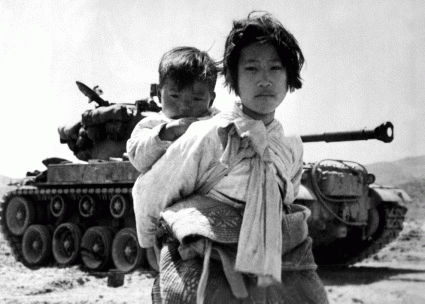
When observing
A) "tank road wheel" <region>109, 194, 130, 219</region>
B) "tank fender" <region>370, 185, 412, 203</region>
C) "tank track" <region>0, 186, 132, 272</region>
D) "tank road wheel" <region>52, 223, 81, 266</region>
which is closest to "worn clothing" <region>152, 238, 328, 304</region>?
"tank road wheel" <region>109, 194, 130, 219</region>

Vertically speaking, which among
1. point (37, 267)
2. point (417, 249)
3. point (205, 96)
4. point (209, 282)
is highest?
point (205, 96)

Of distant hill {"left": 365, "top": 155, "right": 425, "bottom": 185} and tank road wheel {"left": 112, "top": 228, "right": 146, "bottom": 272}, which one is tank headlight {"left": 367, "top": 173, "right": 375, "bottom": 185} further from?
distant hill {"left": 365, "top": 155, "right": 425, "bottom": 185}

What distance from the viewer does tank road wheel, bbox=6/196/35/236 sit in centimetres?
1323

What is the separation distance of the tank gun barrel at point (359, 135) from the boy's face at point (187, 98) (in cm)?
806

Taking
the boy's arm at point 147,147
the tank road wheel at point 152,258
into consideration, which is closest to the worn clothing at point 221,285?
the boy's arm at point 147,147

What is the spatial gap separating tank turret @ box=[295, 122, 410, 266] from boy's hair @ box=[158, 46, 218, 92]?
7513mm

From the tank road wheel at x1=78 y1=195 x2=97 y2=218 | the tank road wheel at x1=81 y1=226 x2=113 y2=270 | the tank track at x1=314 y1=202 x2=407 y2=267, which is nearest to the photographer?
the tank road wheel at x1=81 y1=226 x2=113 y2=270

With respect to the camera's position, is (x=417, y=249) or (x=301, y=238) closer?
(x=301, y=238)

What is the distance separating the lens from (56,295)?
8.71 metres

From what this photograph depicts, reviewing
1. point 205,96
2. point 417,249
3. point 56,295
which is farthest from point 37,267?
point 205,96

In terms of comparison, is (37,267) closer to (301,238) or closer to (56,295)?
(56,295)

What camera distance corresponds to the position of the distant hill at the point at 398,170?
5149 cm

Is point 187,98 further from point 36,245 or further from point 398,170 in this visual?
point 398,170

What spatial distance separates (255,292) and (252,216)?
0.20 metres
